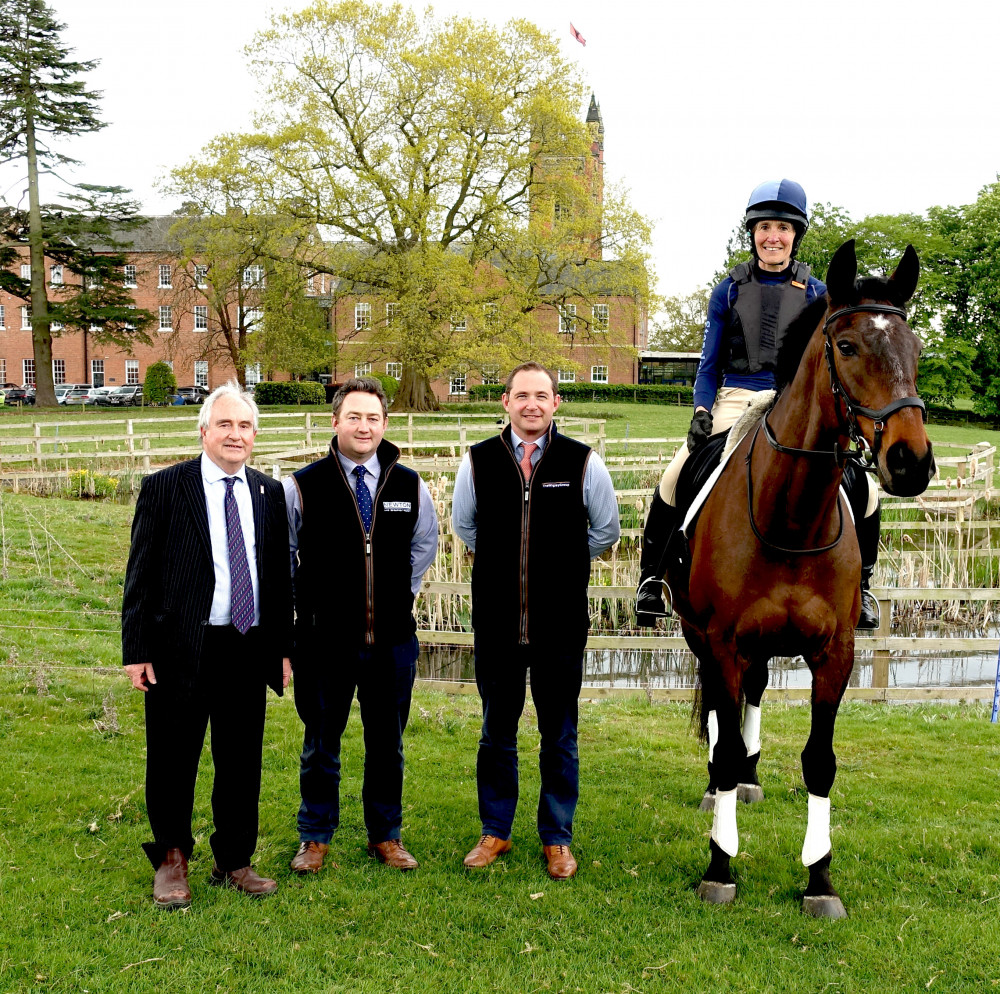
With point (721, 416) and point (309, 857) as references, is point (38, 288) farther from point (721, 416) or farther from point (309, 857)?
point (309, 857)

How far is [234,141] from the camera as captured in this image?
37.2 meters

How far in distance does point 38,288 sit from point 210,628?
1872 inches

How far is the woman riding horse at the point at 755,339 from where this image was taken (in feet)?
15.8

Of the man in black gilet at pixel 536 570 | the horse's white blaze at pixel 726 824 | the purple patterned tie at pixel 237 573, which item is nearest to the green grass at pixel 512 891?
the horse's white blaze at pixel 726 824

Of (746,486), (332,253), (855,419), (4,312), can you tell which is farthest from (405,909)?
(4,312)

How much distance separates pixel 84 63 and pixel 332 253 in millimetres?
18171

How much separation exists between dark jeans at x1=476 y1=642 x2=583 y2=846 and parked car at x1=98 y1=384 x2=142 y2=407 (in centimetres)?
5410

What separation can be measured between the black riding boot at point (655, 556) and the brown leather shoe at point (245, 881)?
2.51m

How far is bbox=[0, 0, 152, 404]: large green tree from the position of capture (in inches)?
1686

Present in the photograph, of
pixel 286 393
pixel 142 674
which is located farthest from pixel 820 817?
pixel 286 393

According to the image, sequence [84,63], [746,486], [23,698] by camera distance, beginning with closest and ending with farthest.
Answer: [746,486] < [23,698] < [84,63]

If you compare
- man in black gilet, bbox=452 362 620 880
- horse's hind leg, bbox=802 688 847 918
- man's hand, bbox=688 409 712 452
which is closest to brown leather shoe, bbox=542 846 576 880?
man in black gilet, bbox=452 362 620 880

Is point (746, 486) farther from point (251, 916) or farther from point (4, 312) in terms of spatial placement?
point (4, 312)

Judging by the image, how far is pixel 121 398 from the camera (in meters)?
55.6
